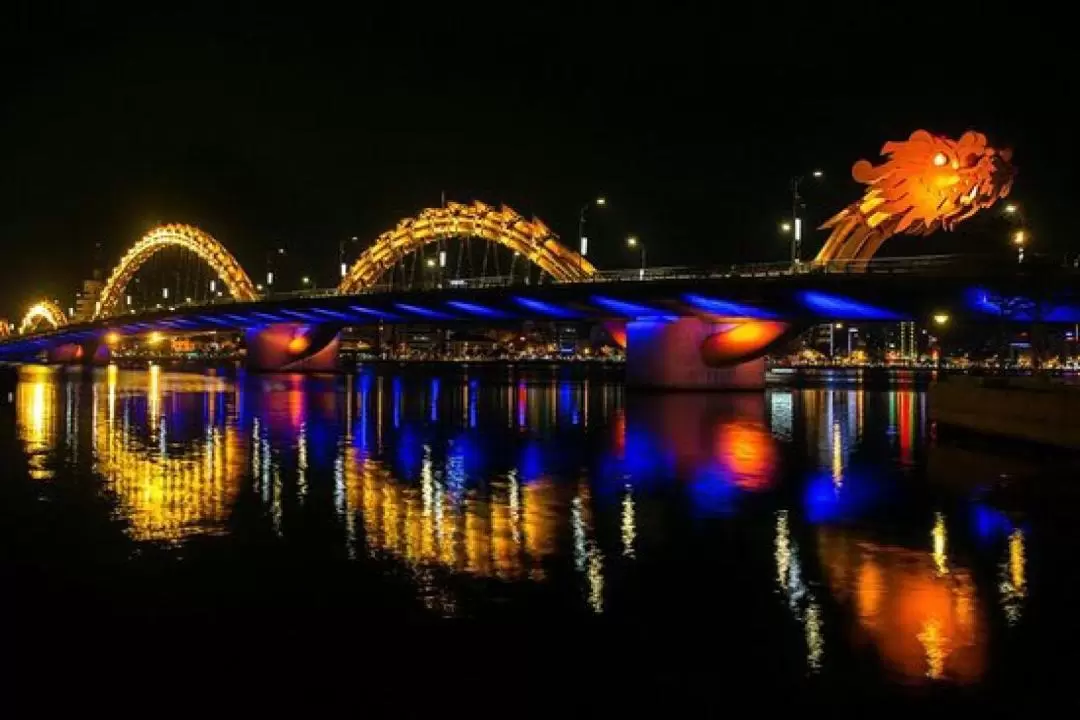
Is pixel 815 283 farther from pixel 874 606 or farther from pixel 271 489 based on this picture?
pixel 874 606

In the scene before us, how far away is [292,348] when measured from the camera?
12125 centimetres

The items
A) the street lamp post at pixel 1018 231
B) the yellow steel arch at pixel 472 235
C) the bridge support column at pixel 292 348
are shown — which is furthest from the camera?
the bridge support column at pixel 292 348

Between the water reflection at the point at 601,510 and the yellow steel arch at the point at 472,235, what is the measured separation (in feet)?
158

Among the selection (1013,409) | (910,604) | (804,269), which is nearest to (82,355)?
(804,269)

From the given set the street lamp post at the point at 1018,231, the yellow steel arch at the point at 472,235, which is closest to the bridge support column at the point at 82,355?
the yellow steel arch at the point at 472,235

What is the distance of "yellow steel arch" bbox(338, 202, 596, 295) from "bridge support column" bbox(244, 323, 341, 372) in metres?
5.82

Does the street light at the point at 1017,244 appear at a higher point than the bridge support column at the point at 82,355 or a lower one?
higher

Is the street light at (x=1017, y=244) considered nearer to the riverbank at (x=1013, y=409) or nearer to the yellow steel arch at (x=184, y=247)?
the riverbank at (x=1013, y=409)

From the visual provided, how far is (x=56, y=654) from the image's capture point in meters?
10.2

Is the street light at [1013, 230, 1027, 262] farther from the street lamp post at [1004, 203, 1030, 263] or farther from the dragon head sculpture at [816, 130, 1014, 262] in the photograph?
the dragon head sculpture at [816, 130, 1014, 262]

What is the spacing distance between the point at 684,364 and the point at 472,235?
3587cm

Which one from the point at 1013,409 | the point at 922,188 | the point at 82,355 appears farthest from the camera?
the point at 82,355

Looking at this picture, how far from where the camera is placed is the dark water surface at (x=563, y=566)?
10086 mm

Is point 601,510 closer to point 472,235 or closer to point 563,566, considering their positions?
point 563,566
